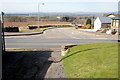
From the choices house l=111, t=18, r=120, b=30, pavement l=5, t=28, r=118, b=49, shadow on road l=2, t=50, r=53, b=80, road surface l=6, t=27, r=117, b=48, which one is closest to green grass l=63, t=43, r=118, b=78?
shadow on road l=2, t=50, r=53, b=80

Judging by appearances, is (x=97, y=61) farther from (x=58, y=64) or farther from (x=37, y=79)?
(x=37, y=79)

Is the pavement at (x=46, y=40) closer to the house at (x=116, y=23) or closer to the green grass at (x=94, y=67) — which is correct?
the green grass at (x=94, y=67)

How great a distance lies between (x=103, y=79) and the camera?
846 cm

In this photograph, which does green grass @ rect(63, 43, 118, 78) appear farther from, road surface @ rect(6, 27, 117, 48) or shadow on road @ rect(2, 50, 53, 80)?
road surface @ rect(6, 27, 117, 48)

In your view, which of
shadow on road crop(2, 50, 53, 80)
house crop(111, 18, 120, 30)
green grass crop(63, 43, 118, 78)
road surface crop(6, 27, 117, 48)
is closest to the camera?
green grass crop(63, 43, 118, 78)

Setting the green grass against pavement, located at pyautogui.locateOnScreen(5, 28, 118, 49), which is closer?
the green grass

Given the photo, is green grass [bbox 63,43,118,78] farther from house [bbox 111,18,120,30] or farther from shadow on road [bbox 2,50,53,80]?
house [bbox 111,18,120,30]

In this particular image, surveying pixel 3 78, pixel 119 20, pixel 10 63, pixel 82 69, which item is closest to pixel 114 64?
pixel 82 69

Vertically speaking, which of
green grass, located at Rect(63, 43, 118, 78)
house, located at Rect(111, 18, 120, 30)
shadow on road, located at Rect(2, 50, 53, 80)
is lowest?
shadow on road, located at Rect(2, 50, 53, 80)

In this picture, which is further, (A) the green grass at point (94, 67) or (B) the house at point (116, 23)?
(B) the house at point (116, 23)

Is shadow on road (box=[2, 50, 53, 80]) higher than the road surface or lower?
lower

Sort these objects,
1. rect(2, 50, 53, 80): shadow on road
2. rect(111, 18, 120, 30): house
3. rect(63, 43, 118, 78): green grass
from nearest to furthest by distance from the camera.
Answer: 1. rect(63, 43, 118, 78): green grass
2. rect(2, 50, 53, 80): shadow on road
3. rect(111, 18, 120, 30): house

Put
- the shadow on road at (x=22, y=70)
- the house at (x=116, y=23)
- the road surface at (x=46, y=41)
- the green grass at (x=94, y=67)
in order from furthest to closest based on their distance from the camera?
1. the house at (x=116, y=23)
2. the road surface at (x=46, y=41)
3. the shadow on road at (x=22, y=70)
4. the green grass at (x=94, y=67)

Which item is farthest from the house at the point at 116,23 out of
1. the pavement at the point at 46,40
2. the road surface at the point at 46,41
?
the road surface at the point at 46,41
